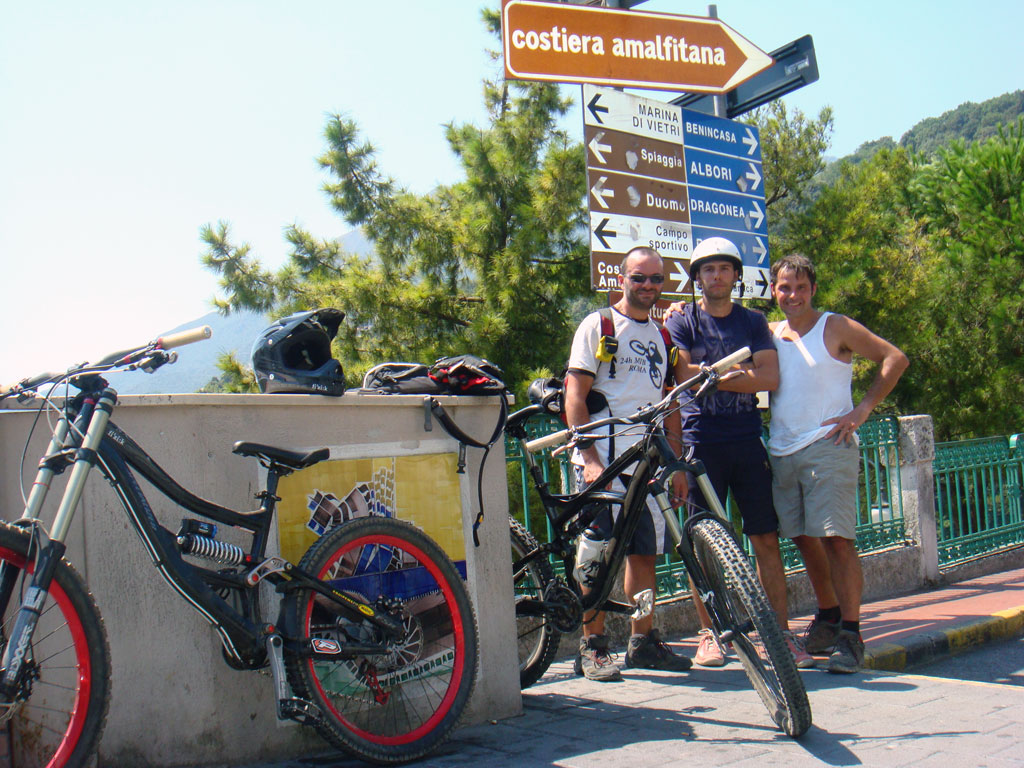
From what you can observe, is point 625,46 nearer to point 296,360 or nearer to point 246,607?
point 296,360

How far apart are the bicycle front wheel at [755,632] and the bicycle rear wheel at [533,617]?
1.02 m

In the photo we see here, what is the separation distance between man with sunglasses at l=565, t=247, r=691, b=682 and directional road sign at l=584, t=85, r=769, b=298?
1.07m

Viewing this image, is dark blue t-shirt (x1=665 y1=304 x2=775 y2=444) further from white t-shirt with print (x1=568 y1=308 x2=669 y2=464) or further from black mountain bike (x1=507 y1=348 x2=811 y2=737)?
black mountain bike (x1=507 y1=348 x2=811 y2=737)

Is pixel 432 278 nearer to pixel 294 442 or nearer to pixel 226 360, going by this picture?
pixel 226 360

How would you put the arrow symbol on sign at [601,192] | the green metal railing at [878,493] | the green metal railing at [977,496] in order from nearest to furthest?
1. the arrow symbol on sign at [601,192]
2. the green metal railing at [878,493]
3. the green metal railing at [977,496]

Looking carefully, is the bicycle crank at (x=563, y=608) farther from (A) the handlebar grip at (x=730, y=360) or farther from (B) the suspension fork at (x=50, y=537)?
(B) the suspension fork at (x=50, y=537)

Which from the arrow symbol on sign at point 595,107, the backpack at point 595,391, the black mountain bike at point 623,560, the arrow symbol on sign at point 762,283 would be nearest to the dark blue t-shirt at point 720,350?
the backpack at point 595,391

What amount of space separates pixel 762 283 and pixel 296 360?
420cm

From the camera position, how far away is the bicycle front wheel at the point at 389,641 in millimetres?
3096

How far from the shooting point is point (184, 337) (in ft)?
9.28

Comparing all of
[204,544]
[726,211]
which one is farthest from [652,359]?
[726,211]

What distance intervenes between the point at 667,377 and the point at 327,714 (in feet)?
7.82

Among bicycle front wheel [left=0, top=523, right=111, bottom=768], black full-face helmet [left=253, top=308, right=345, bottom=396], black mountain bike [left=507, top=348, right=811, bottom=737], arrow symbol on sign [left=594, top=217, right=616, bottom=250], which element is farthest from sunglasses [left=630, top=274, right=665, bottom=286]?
bicycle front wheel [left=0, top=523, right=111, bottom=768]

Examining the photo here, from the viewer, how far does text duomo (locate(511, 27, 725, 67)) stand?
18.8 feet
